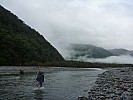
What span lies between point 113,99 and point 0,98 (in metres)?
11.0

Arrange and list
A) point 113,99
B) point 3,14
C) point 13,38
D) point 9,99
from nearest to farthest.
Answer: point 113,99 → point 9,99 → point 13,38 → point 3,14

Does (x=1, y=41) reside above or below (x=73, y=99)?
above

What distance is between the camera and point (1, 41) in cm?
13800

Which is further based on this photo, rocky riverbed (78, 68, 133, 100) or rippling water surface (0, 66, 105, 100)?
rippling water surface (0, 66, 105, 100)

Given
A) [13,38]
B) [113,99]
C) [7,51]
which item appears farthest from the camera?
[13,38]

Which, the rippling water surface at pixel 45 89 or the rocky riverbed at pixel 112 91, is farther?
the rippling water surface at pixel 45 89

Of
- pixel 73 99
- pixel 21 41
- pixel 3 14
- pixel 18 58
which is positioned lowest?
pixel 73 99

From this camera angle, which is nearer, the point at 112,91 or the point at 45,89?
the point at 112,91

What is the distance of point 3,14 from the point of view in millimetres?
188500

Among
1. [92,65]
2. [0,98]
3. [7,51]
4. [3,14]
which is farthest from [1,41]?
[0,98]

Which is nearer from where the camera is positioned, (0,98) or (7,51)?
(0,98)

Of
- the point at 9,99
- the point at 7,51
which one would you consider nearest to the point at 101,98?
the point at 9,99

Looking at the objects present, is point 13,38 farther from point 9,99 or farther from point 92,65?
point 9,99

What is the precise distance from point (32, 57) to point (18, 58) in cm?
1288
